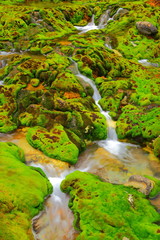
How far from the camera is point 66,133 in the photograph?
50.1 ft

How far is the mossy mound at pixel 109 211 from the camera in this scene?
28.7 feet

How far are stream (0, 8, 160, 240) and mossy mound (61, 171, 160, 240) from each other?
1.73 feet

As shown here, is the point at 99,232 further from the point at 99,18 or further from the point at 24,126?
the point at 99,18

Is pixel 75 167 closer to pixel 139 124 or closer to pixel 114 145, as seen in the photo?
pixel 114 145

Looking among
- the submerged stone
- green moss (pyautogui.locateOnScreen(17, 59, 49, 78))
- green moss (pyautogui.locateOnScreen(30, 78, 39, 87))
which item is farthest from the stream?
the submerged stone

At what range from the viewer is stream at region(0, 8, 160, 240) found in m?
9.50

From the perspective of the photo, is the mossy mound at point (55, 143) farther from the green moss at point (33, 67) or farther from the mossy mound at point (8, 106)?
the green moss at point (33, 67)

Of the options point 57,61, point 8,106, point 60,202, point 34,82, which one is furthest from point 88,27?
point 60,202

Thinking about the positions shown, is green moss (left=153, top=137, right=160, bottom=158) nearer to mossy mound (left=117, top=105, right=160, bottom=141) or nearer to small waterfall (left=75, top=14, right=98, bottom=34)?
mossy mound (left=117, top=105, right=160, bottom=141)

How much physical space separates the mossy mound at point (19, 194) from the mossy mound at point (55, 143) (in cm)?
Answer: 162

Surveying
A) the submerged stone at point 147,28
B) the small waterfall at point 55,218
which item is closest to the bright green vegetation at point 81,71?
the submerged stone at point 147,28

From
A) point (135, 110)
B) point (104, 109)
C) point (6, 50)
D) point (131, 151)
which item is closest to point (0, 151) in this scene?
point (131, 151)

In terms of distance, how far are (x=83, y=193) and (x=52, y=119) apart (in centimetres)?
673

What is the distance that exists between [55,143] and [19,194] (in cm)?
475
